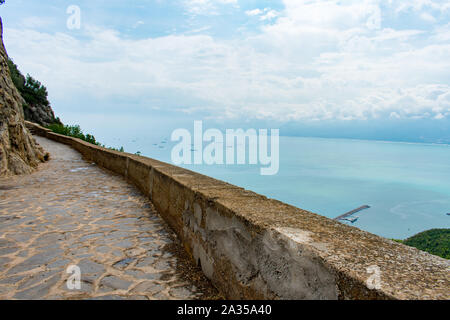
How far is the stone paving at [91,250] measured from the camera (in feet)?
7.70

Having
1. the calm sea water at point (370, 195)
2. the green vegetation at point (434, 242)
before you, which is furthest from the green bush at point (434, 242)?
the calm sea water at point (370, 195)

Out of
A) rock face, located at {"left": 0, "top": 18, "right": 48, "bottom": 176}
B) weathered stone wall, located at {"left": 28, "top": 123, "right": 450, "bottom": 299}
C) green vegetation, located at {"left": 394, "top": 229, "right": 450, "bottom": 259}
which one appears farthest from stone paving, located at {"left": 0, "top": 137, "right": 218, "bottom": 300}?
green vegetation, located at {"left": 394, "top": 229, "right": 450, "bottom": 259}

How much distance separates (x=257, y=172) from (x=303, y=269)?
144 metres

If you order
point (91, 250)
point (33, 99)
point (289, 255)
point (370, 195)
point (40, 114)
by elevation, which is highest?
point (33, 99)

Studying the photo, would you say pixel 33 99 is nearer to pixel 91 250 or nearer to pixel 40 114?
pixel 40 114

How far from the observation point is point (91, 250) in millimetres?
3133

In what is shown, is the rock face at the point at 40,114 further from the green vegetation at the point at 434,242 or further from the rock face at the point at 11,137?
the green vegetation at the point at 434,242

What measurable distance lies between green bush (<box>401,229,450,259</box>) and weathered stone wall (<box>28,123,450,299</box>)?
110 feet

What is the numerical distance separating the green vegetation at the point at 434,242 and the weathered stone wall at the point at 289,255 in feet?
110

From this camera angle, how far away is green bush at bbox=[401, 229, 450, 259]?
30234 millimetres

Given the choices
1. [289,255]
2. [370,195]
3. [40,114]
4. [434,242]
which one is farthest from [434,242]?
[370,195]

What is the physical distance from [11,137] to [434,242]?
42091mm

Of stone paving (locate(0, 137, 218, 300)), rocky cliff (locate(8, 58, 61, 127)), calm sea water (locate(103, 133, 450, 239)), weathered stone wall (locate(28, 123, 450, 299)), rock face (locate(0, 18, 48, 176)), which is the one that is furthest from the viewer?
calm sea water (locate(103, 133, 450, 239))

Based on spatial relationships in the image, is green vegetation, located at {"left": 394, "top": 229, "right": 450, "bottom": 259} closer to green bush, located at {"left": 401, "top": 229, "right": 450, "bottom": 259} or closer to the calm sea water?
green bush, located at {"left": 401, "top": 229, "right": 450, "bottom": 259}
